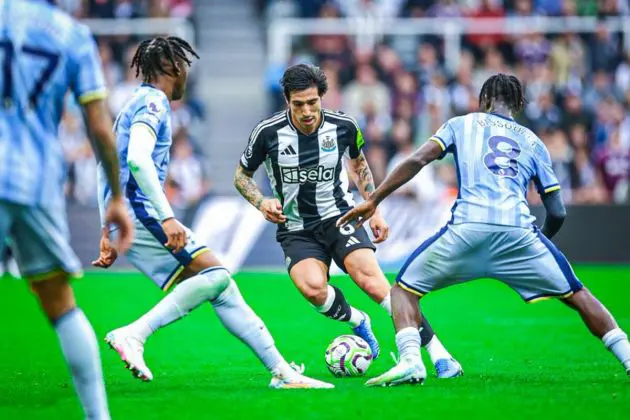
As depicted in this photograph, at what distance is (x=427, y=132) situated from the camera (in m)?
21.3

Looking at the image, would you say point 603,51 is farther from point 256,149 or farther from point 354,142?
point 256,149

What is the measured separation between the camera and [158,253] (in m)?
7.90

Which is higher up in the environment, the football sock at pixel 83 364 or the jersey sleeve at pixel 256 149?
the jersey sleeve at pixel 256 149

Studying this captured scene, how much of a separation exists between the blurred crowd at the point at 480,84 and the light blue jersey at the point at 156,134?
12122 mm

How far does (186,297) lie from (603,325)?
2.82 metres

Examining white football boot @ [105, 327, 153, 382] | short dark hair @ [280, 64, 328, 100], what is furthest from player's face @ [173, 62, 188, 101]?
white football boot @ [105, 327, 153, 382]

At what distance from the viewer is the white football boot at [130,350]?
25.2 ft

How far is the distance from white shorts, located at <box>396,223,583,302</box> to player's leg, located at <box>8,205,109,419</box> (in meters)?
2.74

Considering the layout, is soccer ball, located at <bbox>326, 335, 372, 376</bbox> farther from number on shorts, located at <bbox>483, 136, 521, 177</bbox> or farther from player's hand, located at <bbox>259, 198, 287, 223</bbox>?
number on shorts, located at <bbox>483, 136, 521, 177</bbox>

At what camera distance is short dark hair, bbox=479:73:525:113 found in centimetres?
820

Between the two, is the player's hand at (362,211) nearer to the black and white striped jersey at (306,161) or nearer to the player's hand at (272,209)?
the player's hand at (272,209)

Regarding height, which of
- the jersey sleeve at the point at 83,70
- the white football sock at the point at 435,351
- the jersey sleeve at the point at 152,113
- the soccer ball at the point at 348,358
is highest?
the jersey sleeve at the point at 83,70

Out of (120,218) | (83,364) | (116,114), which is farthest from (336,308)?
(116,114)

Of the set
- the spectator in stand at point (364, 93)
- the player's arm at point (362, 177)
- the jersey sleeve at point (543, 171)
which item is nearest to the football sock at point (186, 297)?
the player's arm at point (362, 177)
